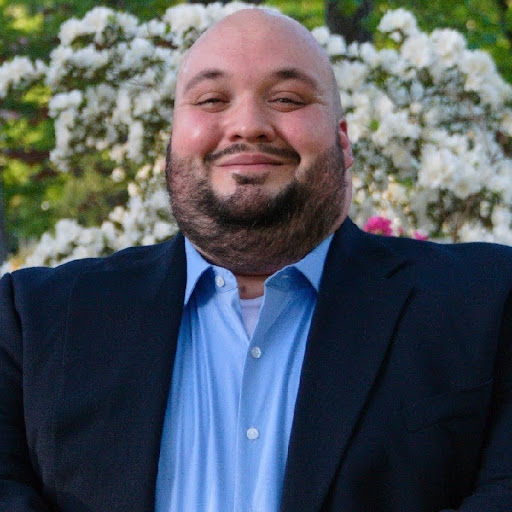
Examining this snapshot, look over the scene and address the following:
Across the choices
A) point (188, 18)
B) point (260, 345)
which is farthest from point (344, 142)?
point (188, 18)

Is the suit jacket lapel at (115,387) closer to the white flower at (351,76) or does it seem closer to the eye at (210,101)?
the eye at (210,101)

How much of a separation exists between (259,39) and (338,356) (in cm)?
82

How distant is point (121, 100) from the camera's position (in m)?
5.54

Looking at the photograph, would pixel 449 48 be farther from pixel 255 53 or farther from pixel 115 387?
pixel 115 387

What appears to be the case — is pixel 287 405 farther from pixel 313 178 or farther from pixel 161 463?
pixel 313 178

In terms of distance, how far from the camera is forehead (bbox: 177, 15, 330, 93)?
2455 millimetres

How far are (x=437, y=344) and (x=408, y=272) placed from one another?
25cm

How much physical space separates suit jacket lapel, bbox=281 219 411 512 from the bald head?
1.43 ft

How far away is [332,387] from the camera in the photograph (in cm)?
224

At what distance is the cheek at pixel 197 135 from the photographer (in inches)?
96.0

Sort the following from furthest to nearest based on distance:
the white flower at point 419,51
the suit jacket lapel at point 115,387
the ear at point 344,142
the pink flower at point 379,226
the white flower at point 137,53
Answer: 1. the white flower at point 137,53
2. the white flower at point 419,51
3. the pink flower at point 379,226
4. the ear at point 344,142
5. the suit jacket lapel at point 115,387

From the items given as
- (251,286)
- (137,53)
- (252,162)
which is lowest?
(251,286)

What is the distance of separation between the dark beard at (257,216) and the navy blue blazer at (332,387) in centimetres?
11

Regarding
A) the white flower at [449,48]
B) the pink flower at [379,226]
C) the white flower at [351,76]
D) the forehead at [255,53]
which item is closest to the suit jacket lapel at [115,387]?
the forehead at [255,53]
